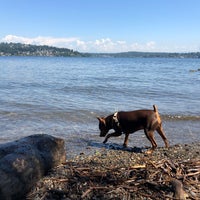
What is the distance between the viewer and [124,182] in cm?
539

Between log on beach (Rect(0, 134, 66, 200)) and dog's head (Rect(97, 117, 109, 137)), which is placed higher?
log on beach (Rect(0, 134, 66, 200))

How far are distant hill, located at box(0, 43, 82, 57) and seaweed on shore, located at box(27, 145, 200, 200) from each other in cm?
16956

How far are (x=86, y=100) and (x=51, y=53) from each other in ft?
536

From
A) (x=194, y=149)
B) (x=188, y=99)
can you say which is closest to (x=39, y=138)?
(x=194, y=149)

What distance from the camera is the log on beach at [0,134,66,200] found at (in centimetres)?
529

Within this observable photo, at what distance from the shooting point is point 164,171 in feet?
18.5

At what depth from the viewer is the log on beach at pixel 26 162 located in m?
5.29

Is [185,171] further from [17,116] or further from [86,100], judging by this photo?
[86,100]

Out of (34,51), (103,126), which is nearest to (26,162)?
(103,126)

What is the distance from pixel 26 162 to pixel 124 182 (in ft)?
5.83

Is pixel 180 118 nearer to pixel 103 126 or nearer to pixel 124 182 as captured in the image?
pixel 103 126

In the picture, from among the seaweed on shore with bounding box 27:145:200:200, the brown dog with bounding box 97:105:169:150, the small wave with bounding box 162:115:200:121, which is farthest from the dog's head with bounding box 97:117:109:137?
the small wave with bounding box 162:115:200:121

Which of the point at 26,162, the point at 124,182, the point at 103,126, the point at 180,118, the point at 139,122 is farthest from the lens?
the point at 180,118

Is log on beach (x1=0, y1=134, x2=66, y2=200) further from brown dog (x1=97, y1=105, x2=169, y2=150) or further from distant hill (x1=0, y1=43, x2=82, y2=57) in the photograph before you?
distant hill (x1=0, y1=43, x2=82, y2=57)
